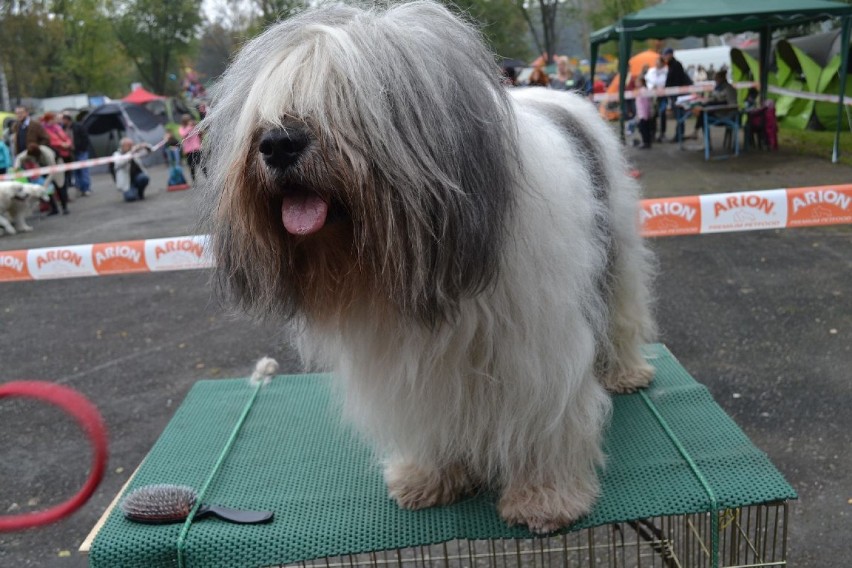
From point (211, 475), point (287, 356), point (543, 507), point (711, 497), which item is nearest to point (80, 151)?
point (287, 356)

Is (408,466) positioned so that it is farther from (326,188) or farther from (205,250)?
(326,188)

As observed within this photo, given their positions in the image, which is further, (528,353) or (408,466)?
(408,466)

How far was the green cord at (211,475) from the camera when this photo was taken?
8.13ft

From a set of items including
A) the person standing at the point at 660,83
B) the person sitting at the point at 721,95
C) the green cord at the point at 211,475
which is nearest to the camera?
the green cord at the point at 211,475

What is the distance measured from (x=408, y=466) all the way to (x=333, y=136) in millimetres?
1338

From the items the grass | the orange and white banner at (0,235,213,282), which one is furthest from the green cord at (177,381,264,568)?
the grass

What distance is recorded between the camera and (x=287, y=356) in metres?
6.01

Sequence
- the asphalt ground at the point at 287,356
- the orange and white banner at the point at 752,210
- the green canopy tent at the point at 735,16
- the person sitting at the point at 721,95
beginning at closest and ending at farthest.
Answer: the asphalt ground at the point at 287,356 → the orange and white banner at the point at 752,210 → the green canopy tent at the point at 735,16 → the person sitting at the point at 721,95

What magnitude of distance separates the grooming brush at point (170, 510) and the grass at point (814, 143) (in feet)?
38.1

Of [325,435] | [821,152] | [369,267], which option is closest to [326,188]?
[369,267]

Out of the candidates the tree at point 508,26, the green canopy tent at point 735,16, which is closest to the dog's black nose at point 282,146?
the green canopy tent at point 735,16

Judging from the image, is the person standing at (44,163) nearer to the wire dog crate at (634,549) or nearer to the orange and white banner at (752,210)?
the orange and white banner at (752,210)

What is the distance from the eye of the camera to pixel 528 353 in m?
2.33

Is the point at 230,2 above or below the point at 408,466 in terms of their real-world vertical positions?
→ above
